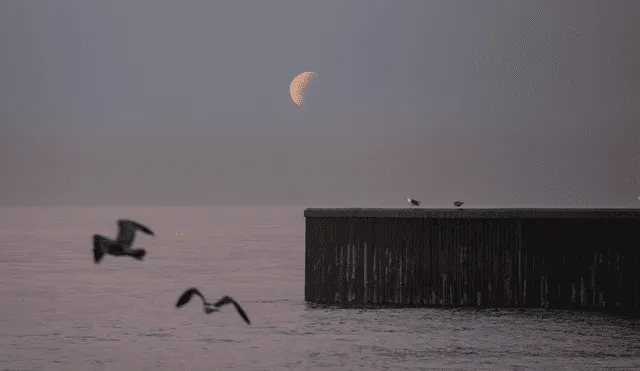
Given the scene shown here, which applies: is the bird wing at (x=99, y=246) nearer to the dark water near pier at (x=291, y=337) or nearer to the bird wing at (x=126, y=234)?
the bird wing at (x=126, y=234)

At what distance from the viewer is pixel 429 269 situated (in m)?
28.5

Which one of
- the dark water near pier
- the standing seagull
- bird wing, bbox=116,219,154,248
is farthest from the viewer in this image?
the dark water near pier

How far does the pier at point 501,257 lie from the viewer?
27.9 meters

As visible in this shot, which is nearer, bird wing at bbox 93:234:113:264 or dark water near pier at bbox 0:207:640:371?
bird wing at bbox 93:234:113:264

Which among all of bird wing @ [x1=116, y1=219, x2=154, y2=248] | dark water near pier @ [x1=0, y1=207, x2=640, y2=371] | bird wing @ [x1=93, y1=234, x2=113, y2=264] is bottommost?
dark water near pier @ [x1=0, y1=207, x2=640, y2=371]

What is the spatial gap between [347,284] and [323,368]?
703cm

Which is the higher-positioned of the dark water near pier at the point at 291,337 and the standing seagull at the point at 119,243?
the standing seagull at the point at 119,243

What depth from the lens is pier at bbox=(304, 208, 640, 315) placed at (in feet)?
91.5

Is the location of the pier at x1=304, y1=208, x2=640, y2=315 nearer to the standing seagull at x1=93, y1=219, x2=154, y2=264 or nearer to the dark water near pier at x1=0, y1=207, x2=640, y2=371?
the dark water near pier at x1=0, y1=207, x2=640, y2=371

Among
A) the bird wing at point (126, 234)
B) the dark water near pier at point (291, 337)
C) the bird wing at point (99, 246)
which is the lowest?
the dark water near pier at point (291, 337)

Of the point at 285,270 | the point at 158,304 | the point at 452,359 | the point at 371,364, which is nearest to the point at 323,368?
the point at 371,364

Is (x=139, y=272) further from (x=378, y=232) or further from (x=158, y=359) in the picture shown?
(x=158, y=359)

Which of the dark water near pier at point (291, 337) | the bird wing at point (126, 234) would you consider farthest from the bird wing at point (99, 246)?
the dark water near pier at point (291, 337)

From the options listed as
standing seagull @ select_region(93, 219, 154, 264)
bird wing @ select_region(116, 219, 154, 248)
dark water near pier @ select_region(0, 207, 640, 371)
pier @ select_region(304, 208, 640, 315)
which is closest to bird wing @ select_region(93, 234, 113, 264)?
standing seagull @ select_region(93, 219, 154, 264)
